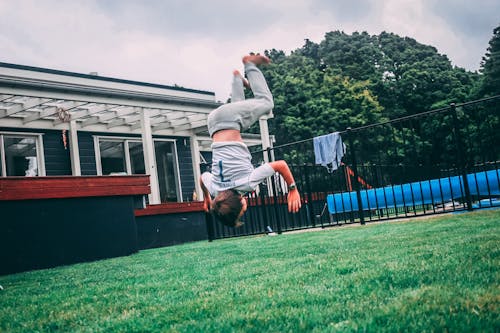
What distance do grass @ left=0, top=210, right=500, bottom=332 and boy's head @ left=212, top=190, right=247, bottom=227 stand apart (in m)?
0.53

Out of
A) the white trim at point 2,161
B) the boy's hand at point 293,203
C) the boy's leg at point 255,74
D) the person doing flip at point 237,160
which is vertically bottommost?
the boy's hand at point 293,203

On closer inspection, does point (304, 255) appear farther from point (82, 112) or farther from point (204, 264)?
point (82, 112)

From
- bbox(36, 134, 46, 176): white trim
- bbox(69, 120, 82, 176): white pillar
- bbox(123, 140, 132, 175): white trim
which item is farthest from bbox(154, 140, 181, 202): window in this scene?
bbox(36, 134, 46, 176): white trim

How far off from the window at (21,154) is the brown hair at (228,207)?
11726 mm

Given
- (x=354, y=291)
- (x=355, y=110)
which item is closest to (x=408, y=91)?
(x=355, y=110)

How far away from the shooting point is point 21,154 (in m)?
14.7

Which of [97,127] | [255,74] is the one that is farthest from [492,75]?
[255,74]

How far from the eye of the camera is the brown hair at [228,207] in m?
4.50

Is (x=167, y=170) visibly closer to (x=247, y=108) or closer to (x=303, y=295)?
(x=247, y=108)

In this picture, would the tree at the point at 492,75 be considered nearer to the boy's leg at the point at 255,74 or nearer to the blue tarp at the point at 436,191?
the blue tarp at the point at 436,191

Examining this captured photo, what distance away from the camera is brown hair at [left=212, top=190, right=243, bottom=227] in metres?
4.50

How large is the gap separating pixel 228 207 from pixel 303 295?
1.77 m

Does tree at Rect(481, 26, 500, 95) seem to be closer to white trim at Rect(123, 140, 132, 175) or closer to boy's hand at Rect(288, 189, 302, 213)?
white trim at Rect(123, 140, 132, 175)

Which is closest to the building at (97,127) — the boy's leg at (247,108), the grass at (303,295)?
the boy's leg at (247,108)
